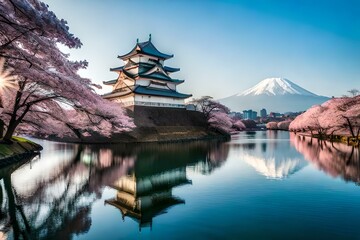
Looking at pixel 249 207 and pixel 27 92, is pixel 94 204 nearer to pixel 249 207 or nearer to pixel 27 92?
pixel 249 207

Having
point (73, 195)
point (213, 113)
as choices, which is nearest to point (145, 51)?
point (213, 113)

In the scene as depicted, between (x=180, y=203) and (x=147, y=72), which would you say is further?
(x=147, y=72)

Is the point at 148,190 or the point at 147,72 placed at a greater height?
the point at 147,72

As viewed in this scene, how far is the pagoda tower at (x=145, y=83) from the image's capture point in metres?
39.2

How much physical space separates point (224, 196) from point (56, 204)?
501cm

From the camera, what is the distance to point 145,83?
41812 millimetres

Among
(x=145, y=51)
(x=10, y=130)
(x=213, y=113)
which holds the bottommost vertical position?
(x=10, y=130)

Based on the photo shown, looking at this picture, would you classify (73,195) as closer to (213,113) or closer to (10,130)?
(10,130)

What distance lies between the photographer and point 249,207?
23.5 feet

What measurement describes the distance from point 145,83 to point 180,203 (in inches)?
1402

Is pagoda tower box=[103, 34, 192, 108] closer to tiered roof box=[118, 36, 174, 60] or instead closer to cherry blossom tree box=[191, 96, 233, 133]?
tiered roof box=[118, 36, 174, 60]

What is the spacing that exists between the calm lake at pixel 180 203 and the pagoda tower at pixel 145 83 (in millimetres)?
26648

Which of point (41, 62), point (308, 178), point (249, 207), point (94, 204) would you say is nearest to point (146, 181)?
point (94, 204)

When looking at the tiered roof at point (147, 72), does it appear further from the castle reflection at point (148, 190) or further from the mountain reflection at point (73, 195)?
the mountain reflection at point (73, 195)
